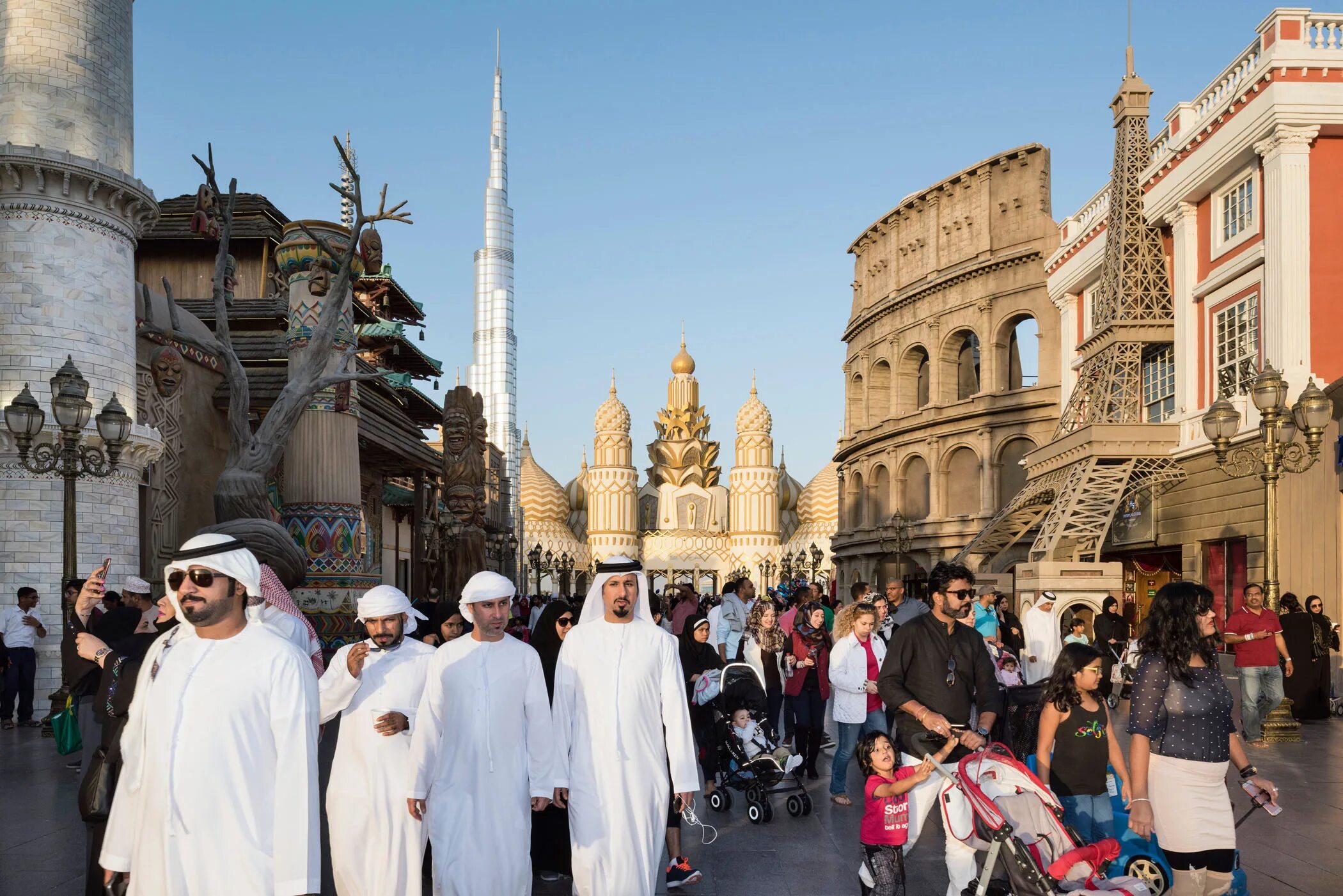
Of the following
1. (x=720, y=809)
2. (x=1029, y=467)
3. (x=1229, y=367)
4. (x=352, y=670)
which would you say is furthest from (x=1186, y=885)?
(x=1029, y=467)

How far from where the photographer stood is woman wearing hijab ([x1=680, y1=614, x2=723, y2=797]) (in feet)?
31.2

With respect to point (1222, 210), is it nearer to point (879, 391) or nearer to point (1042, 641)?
point (1042, 641)

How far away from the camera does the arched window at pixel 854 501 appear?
49.2m

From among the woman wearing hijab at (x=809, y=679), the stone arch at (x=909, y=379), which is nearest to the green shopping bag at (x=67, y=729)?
the woman wearing hijab at (x=809, y=679)

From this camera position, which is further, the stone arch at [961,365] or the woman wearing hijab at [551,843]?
the stone arch at [961,365]

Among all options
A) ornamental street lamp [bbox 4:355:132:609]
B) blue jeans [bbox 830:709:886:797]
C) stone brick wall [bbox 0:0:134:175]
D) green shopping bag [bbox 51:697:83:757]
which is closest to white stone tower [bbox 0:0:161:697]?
stone brick wall [bbox 0:0:134:175]

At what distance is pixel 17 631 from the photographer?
13914mm

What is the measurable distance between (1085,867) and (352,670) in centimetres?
358

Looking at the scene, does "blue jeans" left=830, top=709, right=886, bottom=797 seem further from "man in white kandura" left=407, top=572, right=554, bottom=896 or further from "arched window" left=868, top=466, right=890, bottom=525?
"arched window" left=868, top=466, right=890, bottom=525

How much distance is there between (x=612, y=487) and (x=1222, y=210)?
57.1 m

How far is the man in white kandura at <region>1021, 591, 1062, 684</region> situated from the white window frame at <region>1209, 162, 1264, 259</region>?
10.9 meters

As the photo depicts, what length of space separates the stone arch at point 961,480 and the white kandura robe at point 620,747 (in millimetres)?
35419

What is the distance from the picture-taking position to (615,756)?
6055 mm

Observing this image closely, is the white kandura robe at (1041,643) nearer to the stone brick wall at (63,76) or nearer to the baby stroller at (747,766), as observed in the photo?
the baby stroller at (747,766)
